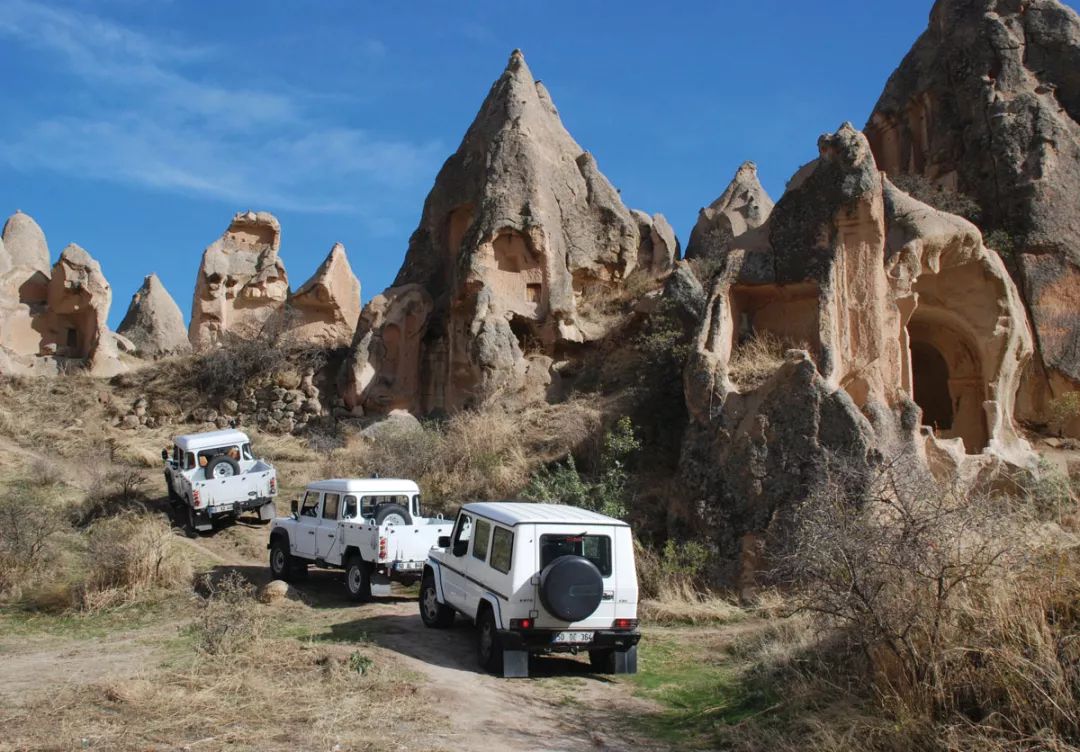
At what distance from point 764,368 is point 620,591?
290 inches

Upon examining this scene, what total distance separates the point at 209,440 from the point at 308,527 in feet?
16.5

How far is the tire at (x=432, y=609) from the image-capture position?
39.4 ft

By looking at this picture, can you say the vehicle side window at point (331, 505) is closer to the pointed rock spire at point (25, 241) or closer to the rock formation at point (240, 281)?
the rock formation at point (240, 281)

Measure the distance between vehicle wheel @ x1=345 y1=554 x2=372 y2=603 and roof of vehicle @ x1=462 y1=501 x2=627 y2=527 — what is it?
3.26 metres

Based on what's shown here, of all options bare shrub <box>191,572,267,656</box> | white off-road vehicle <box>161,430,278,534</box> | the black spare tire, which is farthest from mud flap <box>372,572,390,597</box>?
white off-road vehicle <box>161,430,278,534</box>

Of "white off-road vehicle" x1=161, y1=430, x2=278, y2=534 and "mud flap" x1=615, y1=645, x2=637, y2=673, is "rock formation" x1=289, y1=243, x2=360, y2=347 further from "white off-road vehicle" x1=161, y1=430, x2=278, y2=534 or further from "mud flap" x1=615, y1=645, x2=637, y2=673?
"mud flap" x1=615, y1=645, x2=637, y2=673

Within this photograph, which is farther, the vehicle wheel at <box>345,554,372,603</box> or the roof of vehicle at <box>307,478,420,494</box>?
the roof of vehicle at <box>307,478,420,494</box>

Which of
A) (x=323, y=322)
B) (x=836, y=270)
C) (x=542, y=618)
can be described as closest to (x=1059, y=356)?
(x=836, y=270)

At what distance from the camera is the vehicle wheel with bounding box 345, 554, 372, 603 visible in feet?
45.8

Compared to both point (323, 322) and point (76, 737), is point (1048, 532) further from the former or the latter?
point (323, 322)

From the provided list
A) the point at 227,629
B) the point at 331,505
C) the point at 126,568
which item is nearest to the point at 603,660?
the point at 227,629

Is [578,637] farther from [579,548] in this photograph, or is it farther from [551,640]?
[579,548]

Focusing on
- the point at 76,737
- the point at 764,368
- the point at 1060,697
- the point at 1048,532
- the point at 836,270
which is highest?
the point at 836,270

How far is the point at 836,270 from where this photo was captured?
53.5ft
